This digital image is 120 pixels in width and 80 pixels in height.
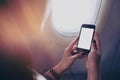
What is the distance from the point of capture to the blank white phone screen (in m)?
1.08

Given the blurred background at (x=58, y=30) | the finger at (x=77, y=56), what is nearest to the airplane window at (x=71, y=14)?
the blurred background at (x=58, y=30)

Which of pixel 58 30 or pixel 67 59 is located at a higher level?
pixel 58 30

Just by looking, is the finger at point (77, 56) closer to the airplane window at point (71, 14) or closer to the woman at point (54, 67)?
the woman at point (54, 67)

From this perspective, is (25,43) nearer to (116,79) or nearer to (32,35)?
(32,35)

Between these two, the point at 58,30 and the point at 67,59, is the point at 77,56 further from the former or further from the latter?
the point at 58,30

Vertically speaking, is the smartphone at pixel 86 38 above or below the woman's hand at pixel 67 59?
above

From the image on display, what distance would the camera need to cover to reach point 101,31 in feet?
3.78

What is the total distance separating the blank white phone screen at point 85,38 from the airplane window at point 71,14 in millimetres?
59

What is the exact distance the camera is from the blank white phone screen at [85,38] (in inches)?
42.7

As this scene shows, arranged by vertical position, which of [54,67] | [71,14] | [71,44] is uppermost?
[71,14]

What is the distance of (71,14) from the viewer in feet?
3.82

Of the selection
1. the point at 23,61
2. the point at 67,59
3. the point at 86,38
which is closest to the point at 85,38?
the point at 86,38

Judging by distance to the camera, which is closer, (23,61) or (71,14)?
(23,61)

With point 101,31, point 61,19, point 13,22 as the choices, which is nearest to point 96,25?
point 101,31
